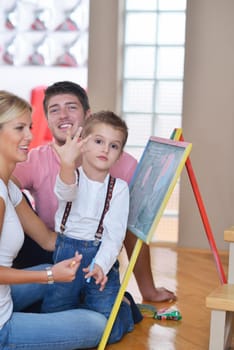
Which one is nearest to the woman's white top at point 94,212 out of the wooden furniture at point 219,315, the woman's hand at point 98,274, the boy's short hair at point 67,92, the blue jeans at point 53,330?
the woman's hand at point 98,274

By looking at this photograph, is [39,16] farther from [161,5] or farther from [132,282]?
[132,282]

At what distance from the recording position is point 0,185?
201cm

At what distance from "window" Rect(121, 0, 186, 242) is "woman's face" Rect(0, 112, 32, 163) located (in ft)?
7.88

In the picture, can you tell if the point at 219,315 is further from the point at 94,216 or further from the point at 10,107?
the point at 10,107

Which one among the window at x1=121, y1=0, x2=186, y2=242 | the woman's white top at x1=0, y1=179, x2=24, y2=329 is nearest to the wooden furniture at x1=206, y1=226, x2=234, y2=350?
the woman's white top at x1=0, y1=179, x2=24, y2=329

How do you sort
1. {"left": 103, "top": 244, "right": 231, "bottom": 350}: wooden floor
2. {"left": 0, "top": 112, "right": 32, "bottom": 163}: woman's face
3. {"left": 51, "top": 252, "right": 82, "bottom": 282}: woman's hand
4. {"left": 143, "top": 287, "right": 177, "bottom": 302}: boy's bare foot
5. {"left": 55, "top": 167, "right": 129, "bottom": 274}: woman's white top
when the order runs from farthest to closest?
{"left": 143, "top": 287, "right": 177, "bottom": 302}: boy's bare foot < {"left": 103, "top": 244, "right": 231, "bottom": 350}: wooden floor < {"left": 55, "top": 167, "right": 129, "bottom": 274}: woman's white top < {"left": 0, "top": 112, "right": 32, "bottom": 163}: woman's face < {"left": 51, "top": 252, "right": 82, "bottom": 282}: woman's hand

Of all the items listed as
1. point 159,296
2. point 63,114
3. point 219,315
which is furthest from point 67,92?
point 219,315

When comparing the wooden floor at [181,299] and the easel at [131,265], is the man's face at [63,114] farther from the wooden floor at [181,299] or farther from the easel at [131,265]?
the wooden floor at [181,299]

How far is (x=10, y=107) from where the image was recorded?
211 centimetres

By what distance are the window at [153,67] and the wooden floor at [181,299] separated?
44 cm

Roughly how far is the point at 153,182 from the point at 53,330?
1.98 feet

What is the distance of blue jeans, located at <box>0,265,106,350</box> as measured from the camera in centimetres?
205

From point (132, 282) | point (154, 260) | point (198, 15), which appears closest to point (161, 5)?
point (198, 15)

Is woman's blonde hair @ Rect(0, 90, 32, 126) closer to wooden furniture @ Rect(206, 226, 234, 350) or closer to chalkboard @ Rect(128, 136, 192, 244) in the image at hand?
chalkboard @ Rect(128, 136, 192, 244)
